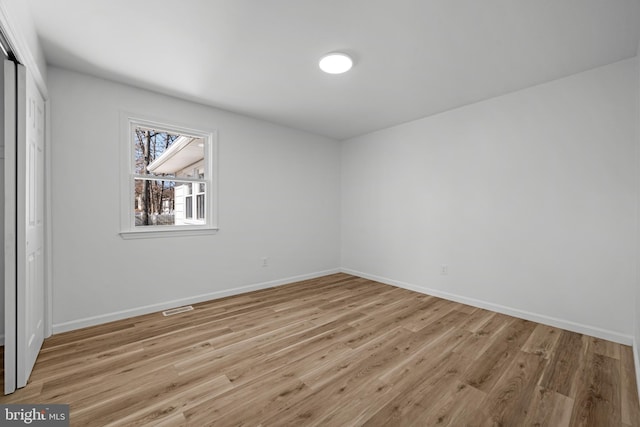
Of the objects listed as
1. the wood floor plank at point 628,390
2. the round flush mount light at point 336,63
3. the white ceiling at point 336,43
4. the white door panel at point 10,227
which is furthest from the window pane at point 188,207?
the wood floor plank at point 628,390

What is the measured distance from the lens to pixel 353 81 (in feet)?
9.70

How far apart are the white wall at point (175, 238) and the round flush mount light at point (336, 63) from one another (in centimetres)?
181

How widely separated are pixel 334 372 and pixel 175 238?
2.47 metres

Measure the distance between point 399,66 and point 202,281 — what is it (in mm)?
3394

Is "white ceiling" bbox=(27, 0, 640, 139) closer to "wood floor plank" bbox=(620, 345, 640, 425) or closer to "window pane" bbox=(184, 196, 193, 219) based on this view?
"window pane" bbox=(184, 196, 193, 219)

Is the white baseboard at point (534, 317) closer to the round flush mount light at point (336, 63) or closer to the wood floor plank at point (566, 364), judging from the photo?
the wood floor plank at point (566, 364)

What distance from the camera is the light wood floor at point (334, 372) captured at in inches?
65.0

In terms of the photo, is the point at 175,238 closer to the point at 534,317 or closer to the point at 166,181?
the point at 166,181

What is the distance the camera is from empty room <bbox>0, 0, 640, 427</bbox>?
1.81 metres

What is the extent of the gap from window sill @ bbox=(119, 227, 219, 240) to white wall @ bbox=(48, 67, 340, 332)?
55mm

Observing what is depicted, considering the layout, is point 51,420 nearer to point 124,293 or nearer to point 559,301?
point 124,293

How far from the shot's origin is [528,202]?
3.06m

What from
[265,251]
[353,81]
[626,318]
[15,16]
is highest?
[353,81]

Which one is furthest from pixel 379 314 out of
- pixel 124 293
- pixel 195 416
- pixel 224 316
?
pixel 124 293
